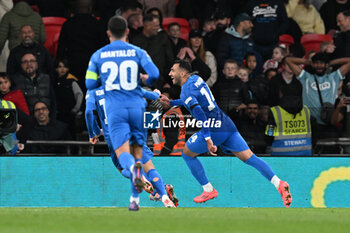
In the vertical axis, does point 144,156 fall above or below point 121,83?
below

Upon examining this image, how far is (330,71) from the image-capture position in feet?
39.3

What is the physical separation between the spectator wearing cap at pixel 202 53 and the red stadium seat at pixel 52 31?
2.02 m

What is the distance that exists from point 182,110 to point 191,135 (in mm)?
414

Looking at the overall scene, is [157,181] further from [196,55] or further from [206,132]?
[196,55]

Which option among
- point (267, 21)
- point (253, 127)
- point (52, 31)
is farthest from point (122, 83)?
point (267, 21)

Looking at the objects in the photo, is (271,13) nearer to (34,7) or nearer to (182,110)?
(182,110)

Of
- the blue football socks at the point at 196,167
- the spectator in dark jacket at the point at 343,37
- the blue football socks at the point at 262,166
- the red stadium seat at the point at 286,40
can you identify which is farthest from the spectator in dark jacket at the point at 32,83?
the spectator in dark jacket at the point at 343,37

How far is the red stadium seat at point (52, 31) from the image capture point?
1259cm

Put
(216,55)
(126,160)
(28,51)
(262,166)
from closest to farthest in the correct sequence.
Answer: (126,160) → (262,166) → (28,51) → (216,55)

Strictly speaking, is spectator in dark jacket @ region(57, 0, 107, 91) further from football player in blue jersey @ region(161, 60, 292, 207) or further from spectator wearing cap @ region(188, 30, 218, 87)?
football player in blue jersey @ region(161, 60, 292, 207)

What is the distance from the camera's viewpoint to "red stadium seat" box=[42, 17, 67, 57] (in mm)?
12586

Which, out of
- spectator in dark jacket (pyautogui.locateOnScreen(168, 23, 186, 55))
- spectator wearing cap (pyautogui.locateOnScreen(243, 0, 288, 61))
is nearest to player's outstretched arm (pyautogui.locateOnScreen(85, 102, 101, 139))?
spectator in dark jacket (pyautogui.locateOnScreen(168, 23, 186, 55))

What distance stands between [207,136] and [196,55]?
89.1 inches

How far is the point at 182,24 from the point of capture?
12.8 m
